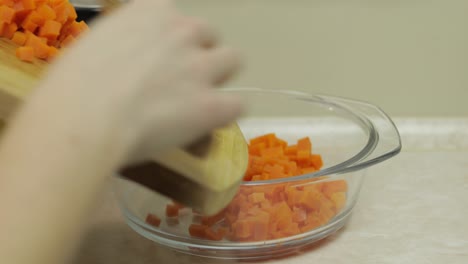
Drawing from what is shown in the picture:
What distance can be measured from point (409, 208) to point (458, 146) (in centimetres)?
27

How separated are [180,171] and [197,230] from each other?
0.73 feet

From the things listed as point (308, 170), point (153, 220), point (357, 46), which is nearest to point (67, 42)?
point (153, 220)

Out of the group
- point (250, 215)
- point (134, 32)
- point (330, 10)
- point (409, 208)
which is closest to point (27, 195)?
point (134, 32)

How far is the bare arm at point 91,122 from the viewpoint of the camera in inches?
12.6

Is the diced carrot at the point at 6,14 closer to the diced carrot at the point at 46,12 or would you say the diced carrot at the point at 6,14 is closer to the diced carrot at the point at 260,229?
the diced carrot at the point at 46,12

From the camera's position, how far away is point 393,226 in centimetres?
69

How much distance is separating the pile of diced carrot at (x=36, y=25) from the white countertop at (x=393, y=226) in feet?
0.54

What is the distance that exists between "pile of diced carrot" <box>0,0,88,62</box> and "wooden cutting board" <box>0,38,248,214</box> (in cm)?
5

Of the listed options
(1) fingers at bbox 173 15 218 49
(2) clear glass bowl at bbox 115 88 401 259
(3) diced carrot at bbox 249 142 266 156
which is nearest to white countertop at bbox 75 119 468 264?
(2) clear glass bowl at bbox 115 88 401 259

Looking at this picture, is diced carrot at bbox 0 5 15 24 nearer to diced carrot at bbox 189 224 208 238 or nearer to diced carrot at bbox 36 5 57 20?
diced carrot at bbox 36 5 57 20

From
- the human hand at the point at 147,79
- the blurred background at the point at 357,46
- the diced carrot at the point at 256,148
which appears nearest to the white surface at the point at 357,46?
the blurred background at the point at 357,46

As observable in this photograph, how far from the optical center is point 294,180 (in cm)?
60

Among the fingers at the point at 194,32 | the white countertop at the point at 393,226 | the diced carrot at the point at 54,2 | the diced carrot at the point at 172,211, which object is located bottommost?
the white countertop at the point at 393,226

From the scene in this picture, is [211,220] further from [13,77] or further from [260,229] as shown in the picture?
[13,77]
